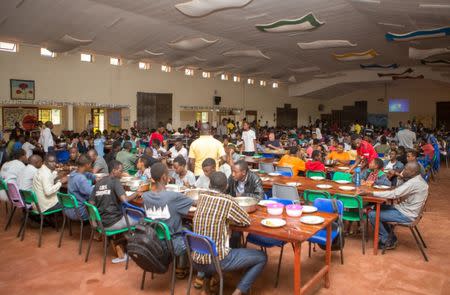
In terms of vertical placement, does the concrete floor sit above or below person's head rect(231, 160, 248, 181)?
below

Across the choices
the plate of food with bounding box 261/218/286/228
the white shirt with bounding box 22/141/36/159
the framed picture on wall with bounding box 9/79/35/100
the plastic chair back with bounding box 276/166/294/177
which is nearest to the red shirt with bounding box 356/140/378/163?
the plastic chair back with bounding box 276/166/294/177

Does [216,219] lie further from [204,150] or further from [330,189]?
[204,150]

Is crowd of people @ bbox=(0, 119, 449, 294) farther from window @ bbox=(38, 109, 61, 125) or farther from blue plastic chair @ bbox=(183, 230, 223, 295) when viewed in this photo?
window @ bbox=(38, 109, 61, 125)

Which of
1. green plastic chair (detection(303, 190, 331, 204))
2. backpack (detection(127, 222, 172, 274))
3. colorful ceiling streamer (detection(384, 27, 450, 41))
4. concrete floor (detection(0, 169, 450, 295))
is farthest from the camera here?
colorful ceiling streamer (detection(384, 27, 450, 41))

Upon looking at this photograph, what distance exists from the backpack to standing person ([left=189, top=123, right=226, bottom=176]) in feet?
7.83

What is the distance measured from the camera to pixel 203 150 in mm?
5898

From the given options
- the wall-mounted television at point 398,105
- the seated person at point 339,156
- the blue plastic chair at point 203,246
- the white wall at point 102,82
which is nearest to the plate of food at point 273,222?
the blue plastic chair at point 203,246

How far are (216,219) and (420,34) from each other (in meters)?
11.9

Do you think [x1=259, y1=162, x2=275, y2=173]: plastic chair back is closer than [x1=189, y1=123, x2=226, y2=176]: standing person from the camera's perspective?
No

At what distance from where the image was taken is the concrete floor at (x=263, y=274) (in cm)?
401

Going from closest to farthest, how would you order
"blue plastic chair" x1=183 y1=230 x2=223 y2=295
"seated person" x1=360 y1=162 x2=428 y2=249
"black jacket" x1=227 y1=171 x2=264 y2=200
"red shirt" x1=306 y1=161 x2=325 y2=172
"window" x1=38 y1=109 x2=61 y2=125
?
"blue plastic chair" x1=183 y1=230 x2=223 y2=295 < "black jacket" x1=227 y1=171 x2=264 y2=200 < "seated person" x1=360 y1=162 x2=428 y2=249 < "red shirt" x1=306 y1=161 x2=325 y2=172 < "window" x1=38 y1=109 x2=61 y2=125

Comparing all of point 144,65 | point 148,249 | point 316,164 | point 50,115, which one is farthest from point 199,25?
point 148,249

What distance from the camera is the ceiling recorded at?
32.4 ft

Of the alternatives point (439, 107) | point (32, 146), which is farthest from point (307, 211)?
point (439, 107)
